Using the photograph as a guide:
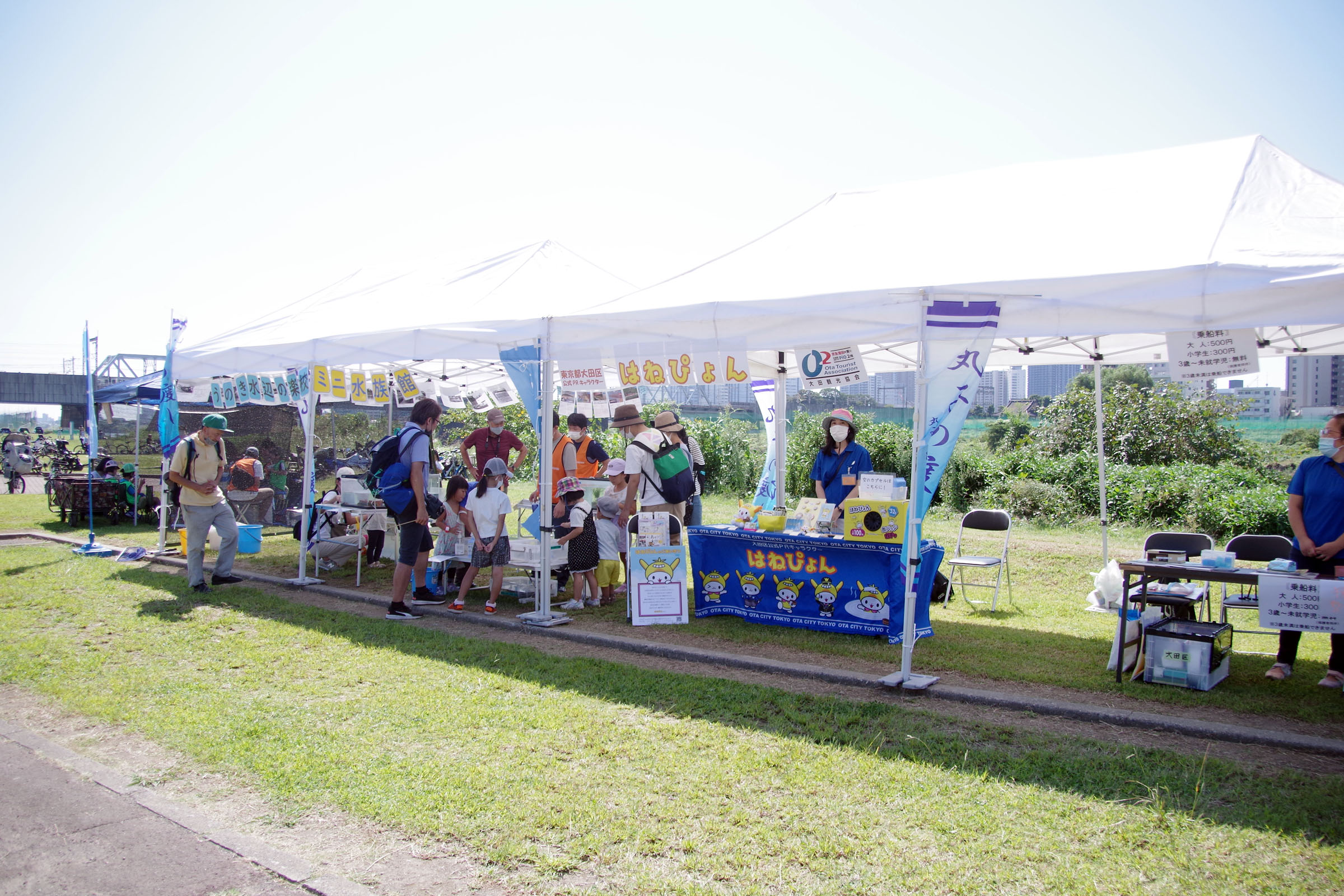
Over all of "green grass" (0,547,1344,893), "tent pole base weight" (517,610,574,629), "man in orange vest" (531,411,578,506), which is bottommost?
"green grass" (0,547,1344,893)

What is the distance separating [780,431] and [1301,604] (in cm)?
533

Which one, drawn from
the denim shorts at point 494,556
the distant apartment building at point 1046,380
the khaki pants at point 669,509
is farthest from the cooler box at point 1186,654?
the distant apartment building at point 1046,380

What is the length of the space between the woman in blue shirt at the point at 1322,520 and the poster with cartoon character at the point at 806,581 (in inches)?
87.2

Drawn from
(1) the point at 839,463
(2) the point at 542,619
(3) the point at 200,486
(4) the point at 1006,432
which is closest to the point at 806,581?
(1) the point at 839,463

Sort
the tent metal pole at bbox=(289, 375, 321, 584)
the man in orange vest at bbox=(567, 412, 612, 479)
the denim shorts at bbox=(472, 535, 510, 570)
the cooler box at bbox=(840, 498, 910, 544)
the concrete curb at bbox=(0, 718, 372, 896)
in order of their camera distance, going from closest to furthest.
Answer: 1. the concrete curb at bbox=(0, 718, 372, 896)
2. the cooler box at bbox=(840, 498, 910, 544)
3. the denim shorts at bbox=(472, 535, 510, 570)
4. the man in orange vest at bbox=(567, 412, 612, 479)
5. the tent metal pole at bbox=(289, 375, 321, 584)

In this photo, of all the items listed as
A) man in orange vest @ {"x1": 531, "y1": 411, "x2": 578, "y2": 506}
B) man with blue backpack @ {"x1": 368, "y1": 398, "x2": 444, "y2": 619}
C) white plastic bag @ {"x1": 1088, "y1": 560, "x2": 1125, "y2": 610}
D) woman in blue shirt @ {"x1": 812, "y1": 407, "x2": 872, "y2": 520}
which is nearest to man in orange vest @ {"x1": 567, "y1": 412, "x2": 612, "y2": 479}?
man in orange vest @ {"x1": 531, "y1": 411, "x2": 578, "y2": 506}

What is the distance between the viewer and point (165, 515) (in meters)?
10.8

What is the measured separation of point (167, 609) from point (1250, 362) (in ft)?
27.9

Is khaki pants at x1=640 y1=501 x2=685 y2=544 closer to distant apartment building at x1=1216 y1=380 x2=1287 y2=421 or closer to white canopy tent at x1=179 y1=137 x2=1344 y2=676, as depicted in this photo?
white canopy tent at x1=179 y1=137 x2=1344 y2=676

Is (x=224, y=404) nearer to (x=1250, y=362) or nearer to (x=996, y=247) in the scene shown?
(x=996, y=247)

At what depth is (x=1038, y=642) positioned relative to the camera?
6391mm

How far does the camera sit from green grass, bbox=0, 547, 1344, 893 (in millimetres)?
3098

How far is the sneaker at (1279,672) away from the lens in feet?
17.4

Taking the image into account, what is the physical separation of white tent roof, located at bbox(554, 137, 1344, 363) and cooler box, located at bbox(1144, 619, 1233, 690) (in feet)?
6.13
